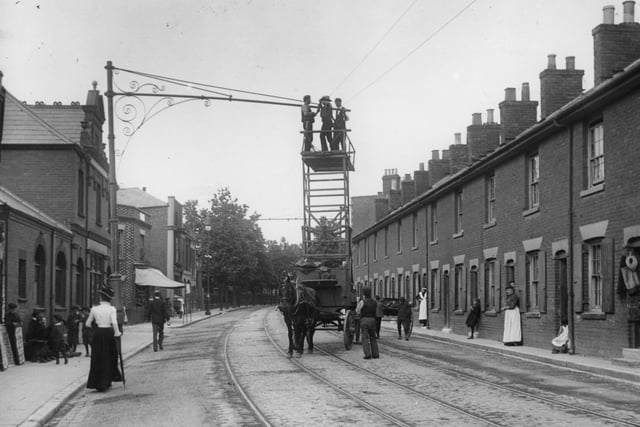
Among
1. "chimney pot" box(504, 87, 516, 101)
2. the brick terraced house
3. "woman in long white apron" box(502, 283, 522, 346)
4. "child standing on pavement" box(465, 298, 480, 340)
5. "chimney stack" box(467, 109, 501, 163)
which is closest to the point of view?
the brick terraced house

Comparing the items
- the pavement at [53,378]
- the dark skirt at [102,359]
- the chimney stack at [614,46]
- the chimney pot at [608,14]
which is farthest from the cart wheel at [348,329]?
the chimney pot at [608,14]

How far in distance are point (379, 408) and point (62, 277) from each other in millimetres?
18284

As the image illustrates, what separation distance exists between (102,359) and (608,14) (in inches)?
579

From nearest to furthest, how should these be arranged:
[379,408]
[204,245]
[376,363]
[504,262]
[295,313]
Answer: [379,408], [376,363], [295,313], [504,262], [204,245]

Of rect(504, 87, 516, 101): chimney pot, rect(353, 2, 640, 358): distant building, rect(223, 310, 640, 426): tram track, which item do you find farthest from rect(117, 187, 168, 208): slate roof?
rect(223, 310, 640, 426): tram track

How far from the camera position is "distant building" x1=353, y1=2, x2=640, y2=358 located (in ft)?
60.0

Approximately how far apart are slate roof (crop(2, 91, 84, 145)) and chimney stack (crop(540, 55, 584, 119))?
15340 mm

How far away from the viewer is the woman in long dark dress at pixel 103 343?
1373cm

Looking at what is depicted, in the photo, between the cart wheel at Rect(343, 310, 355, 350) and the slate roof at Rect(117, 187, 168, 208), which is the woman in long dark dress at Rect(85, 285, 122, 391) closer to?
the cart wheel at Rect(343, 310, 355, 350)

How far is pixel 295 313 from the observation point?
19.8m

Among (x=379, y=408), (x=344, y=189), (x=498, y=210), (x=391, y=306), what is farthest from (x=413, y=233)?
(x=379, y=408)

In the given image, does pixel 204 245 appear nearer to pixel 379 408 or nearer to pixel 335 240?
pixel 335 240

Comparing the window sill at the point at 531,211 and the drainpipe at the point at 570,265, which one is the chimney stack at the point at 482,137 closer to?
the window sill at the point at 531,211

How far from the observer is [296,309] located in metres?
19.8
